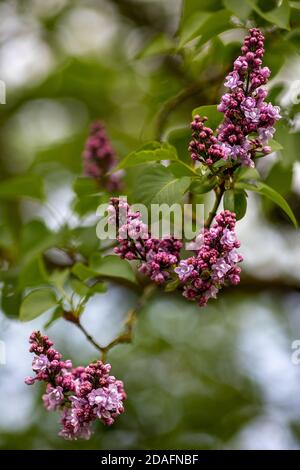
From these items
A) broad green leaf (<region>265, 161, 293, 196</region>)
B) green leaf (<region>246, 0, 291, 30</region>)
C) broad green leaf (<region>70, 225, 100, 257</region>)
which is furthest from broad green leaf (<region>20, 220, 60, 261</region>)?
green leaf (<region>246, 0, 291, 30</region>)

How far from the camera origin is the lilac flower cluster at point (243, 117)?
1310 millimetres

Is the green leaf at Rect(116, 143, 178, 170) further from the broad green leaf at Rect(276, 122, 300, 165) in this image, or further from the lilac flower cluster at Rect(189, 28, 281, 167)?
the broad green leaf at Rect(276, 122, 300, 165)

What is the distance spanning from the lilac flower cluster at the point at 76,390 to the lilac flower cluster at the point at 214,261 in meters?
0.21

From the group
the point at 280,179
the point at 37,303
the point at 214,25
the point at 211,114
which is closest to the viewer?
the point at 211,114

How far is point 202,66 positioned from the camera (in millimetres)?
2279

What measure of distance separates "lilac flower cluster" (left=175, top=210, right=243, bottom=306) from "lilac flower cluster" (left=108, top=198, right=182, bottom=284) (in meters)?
0.06

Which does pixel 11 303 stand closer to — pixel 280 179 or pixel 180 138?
pixel 180 138

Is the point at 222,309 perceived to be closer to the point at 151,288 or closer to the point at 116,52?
the point at 116,52

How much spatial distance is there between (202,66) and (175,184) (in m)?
0.93

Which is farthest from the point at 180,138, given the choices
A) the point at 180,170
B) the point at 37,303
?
the point at 37,303

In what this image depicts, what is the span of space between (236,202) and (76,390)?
46 cm

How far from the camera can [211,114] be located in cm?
143

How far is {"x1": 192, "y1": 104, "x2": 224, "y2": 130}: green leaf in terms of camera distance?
1.43 m
